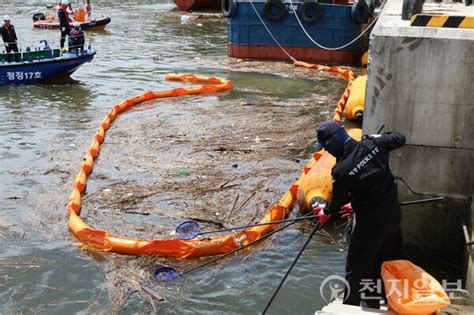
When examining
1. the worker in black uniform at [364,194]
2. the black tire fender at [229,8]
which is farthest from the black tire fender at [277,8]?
the worker in black uniform at [364,194]

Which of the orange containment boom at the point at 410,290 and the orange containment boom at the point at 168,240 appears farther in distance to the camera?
the orange containment boom at the point at 168,240

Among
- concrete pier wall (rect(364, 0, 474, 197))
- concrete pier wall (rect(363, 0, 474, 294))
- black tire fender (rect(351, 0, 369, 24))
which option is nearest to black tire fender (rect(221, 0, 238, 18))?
black tire fender (rect(351, 0, 369, 24))

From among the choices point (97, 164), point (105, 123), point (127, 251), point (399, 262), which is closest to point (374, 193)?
point (399, 262)

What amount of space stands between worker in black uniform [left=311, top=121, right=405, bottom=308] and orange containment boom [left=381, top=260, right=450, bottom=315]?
226mm

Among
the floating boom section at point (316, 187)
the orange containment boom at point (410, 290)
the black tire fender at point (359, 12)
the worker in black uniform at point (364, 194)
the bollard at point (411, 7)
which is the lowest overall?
the floating boom section at point (316, 187)

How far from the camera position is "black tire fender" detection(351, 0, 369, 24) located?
18.0 m

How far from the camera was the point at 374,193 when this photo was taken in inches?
172

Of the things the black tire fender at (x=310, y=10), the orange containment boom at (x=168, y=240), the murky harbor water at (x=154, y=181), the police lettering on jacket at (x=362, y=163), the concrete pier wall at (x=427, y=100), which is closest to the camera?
the police lettering on jacket at (x=362, y=163)

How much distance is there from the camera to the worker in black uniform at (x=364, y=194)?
4.30 metres

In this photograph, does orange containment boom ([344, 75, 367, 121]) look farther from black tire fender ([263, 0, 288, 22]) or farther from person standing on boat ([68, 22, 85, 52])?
person standing on boat ([68, 22, 85, 52])

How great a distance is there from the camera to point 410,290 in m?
4.22

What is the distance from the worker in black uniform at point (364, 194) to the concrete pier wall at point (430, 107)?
3.21 feet

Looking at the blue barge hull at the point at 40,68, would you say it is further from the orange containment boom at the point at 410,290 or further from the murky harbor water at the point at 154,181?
the orange containment boom at the point at 410,290

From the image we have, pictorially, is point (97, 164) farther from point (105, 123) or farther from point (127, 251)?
point (127, 251)
